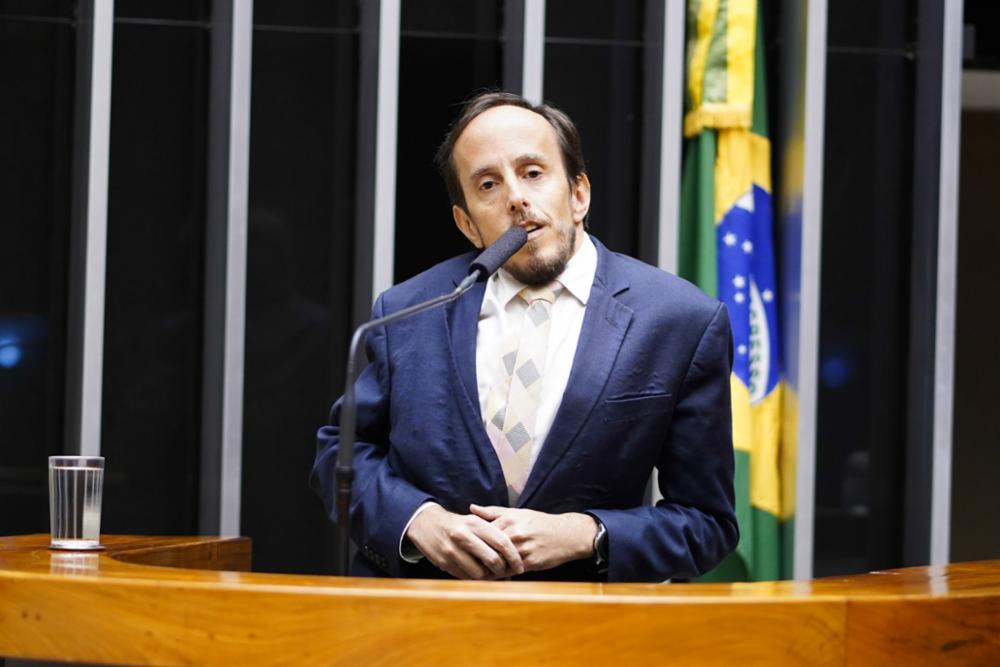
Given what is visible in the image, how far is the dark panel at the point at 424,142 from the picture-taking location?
4.37 m

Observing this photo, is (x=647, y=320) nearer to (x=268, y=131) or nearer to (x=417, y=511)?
(x=417, y=511)

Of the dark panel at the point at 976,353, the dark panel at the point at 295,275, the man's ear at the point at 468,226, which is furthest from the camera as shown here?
the dark panel at the point at 976,353

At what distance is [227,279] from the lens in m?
4.19

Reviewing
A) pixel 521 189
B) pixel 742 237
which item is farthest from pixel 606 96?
pixel 521 189

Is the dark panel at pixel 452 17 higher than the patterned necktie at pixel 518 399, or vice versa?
the dark panel at pixel 452 17

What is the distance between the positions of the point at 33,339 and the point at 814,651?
3.20 meters

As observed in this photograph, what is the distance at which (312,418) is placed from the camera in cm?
435

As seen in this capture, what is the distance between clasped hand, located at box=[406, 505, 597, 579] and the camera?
2152 millimetres

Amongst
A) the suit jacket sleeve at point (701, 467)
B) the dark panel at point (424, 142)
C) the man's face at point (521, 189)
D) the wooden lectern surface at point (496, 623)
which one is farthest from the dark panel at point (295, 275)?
the wooden lectern surface at point (496, 623)

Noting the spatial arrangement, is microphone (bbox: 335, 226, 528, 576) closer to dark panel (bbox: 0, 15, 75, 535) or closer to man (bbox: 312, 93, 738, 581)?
man (bbox: 312, 93, 738, 581)

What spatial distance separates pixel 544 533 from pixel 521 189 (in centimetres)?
60

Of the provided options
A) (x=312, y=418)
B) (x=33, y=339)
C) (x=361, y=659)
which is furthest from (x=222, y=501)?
(x=361, y=659)

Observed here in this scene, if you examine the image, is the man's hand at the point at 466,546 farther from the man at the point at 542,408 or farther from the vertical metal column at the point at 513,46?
the vertical metal column at the point at 513,46

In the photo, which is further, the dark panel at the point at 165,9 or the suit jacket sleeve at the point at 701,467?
the dark panel at the point at 165,9
